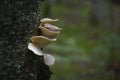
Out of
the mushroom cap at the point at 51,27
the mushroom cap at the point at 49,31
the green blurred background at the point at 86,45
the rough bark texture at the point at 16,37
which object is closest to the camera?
the rough bark texture at the point at 16,37

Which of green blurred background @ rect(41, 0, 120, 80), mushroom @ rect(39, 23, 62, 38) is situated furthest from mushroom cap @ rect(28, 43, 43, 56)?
green blurred background @ rect(41, 0, 120, 80)

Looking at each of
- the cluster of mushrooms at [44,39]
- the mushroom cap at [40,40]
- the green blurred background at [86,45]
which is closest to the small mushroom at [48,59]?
the cluster of mushrooms at [44,39]

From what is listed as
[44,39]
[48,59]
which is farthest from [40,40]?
[48,59]

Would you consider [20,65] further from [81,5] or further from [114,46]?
[81,5]

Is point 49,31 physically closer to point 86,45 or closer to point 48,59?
point 48,59

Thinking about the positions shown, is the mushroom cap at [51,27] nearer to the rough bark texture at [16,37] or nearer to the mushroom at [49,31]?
the mushroom at [49,31]

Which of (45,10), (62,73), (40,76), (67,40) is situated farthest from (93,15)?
(40,76)

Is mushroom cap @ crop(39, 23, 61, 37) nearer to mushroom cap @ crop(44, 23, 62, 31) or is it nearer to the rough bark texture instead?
mushroom cap @ crop(44, 23, 62, 31)
